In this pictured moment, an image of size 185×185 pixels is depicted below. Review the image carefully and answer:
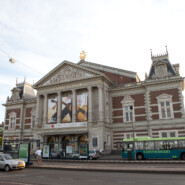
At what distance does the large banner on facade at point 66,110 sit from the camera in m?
44.2

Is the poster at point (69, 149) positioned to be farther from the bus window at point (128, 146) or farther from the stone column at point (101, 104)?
the stone column at point (101, 104)

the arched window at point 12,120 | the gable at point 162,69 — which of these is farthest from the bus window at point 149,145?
the arched window at point 12,120

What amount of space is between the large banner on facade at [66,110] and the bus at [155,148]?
55.1ft

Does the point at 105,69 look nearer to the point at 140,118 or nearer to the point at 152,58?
the point at 152,58

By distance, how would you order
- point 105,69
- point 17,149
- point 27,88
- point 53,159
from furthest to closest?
point 27,88 < point 105,69 < point 53,159 < point 17,149

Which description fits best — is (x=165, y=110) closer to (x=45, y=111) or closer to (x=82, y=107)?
(x=82, y=107)

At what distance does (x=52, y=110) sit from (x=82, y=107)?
25.4ft

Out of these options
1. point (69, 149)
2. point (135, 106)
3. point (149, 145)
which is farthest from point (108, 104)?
point (149, 145)

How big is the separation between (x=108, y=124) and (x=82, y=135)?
587cm

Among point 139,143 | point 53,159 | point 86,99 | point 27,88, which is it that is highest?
point 27,88

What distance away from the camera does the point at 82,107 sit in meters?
43.5

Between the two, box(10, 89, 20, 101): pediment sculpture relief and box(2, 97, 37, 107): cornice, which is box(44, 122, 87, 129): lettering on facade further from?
box(10, 89, 20, 101): pediment sculpture relief

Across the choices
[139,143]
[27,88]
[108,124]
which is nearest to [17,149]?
[139,143]

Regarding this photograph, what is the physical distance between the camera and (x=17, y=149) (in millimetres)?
25344
